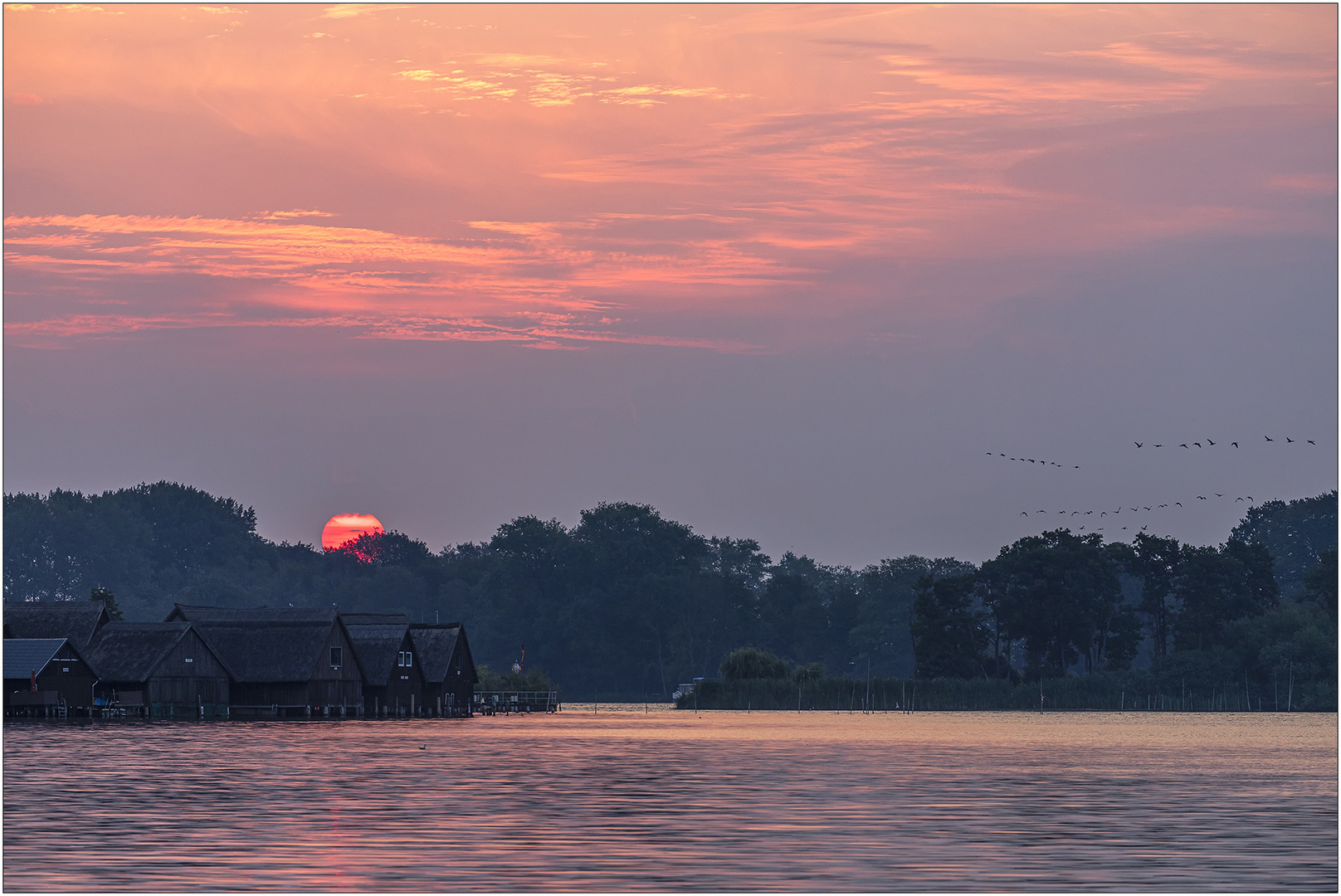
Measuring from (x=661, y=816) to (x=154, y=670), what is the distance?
66038 mm

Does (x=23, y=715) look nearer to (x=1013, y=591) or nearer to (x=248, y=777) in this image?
(x=248, y=777)

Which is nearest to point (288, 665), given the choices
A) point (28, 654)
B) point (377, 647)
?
point (377, 647)

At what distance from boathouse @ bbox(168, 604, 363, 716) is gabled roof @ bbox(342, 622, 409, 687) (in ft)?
4.05

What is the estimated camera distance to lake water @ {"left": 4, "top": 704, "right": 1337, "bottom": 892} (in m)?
25.7

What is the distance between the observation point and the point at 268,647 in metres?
102

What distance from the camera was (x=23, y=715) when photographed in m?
90.4

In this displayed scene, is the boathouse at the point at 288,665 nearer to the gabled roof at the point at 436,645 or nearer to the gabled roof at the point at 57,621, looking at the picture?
the gabled roof at the point at 57,621

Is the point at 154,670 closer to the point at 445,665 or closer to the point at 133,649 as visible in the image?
the point at 133,649

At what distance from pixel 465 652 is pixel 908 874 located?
91.0 m

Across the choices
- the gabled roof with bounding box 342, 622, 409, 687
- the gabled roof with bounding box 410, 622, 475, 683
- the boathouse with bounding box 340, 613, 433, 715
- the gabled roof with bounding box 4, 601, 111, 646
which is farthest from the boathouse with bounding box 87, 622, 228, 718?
the gabled roof with bounding box 410, 622, 475, 683

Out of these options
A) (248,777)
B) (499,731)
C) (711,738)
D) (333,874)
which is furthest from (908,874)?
(499,731)

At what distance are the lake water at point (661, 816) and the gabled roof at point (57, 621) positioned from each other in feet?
109

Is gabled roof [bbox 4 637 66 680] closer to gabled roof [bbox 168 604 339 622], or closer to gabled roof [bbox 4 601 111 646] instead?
gabled roof [bbox 4 601 111 646]

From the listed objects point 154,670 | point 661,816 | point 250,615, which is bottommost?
point 661,816
